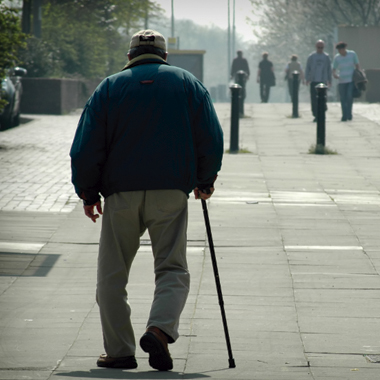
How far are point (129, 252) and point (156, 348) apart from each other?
1.66 feet

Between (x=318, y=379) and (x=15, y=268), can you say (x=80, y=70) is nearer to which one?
(x=15, y=268)

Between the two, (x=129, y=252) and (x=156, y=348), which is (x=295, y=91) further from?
(x=156, y=348)

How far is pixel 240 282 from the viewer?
228 inches

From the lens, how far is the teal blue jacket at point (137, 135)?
12.7 ft

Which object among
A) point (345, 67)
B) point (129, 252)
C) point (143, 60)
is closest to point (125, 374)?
point (129, 252)

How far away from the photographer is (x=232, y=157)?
13.0 meters

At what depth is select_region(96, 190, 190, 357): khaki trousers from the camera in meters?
3.91

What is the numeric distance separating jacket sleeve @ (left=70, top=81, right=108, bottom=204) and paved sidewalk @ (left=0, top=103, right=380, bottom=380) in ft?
2.92

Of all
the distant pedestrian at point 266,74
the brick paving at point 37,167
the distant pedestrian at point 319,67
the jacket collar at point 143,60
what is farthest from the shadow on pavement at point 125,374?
the distant pedestrian at point 266,74

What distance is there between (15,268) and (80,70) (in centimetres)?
2184

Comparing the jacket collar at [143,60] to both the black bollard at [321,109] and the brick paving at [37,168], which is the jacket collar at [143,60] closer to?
the brick paving at [37,168]

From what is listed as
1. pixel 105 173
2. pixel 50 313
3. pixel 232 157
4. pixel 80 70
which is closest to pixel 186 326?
pixel 50 313

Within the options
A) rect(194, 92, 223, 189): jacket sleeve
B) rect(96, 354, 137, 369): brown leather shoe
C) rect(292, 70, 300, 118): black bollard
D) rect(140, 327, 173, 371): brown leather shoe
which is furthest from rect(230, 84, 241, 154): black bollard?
rect(140, 327, 173, 371): brown leather shoe

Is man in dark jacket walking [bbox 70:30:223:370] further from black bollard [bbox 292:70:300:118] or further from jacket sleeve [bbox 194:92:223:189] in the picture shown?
black bollard [bbox 292:70:300:118]
